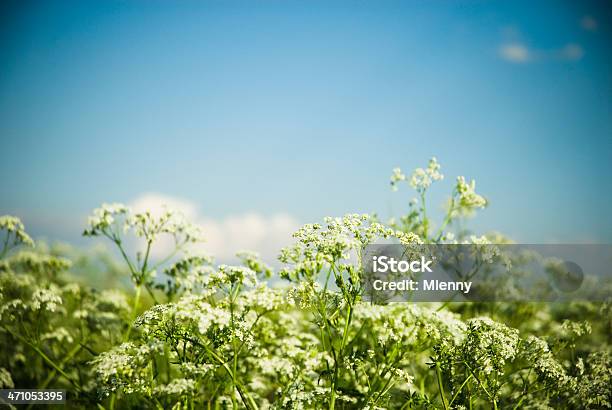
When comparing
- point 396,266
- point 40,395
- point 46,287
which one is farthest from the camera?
point 46,287

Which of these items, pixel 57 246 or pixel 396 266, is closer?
pixel 396 266

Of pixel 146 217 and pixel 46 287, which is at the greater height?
pixel 146 217

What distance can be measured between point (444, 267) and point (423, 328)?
191 centimetres

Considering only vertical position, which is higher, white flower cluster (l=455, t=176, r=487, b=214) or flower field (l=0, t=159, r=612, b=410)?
white flower cluster (l=455, t=176, r=487, b=214)

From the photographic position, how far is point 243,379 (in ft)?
15.3

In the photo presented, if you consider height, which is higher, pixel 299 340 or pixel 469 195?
pixel 469 195

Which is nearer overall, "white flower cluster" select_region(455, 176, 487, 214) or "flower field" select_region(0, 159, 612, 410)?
"flower field" select_region(0, 159, 612, 410)

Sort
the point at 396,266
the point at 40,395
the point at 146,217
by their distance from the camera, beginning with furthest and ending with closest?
the point at 40,395, the point at 146,217, the point at 396,266

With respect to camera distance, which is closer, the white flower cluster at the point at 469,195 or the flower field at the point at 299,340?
the flower field at the point at 299,340

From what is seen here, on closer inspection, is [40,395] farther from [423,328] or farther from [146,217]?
[423,328]

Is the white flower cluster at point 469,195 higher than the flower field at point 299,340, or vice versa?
the white flower cluster at point 469,195

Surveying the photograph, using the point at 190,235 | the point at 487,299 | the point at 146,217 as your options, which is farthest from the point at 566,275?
the point at 146,217

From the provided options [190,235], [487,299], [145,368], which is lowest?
[145,368]

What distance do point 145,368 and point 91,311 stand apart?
9.72 feet
